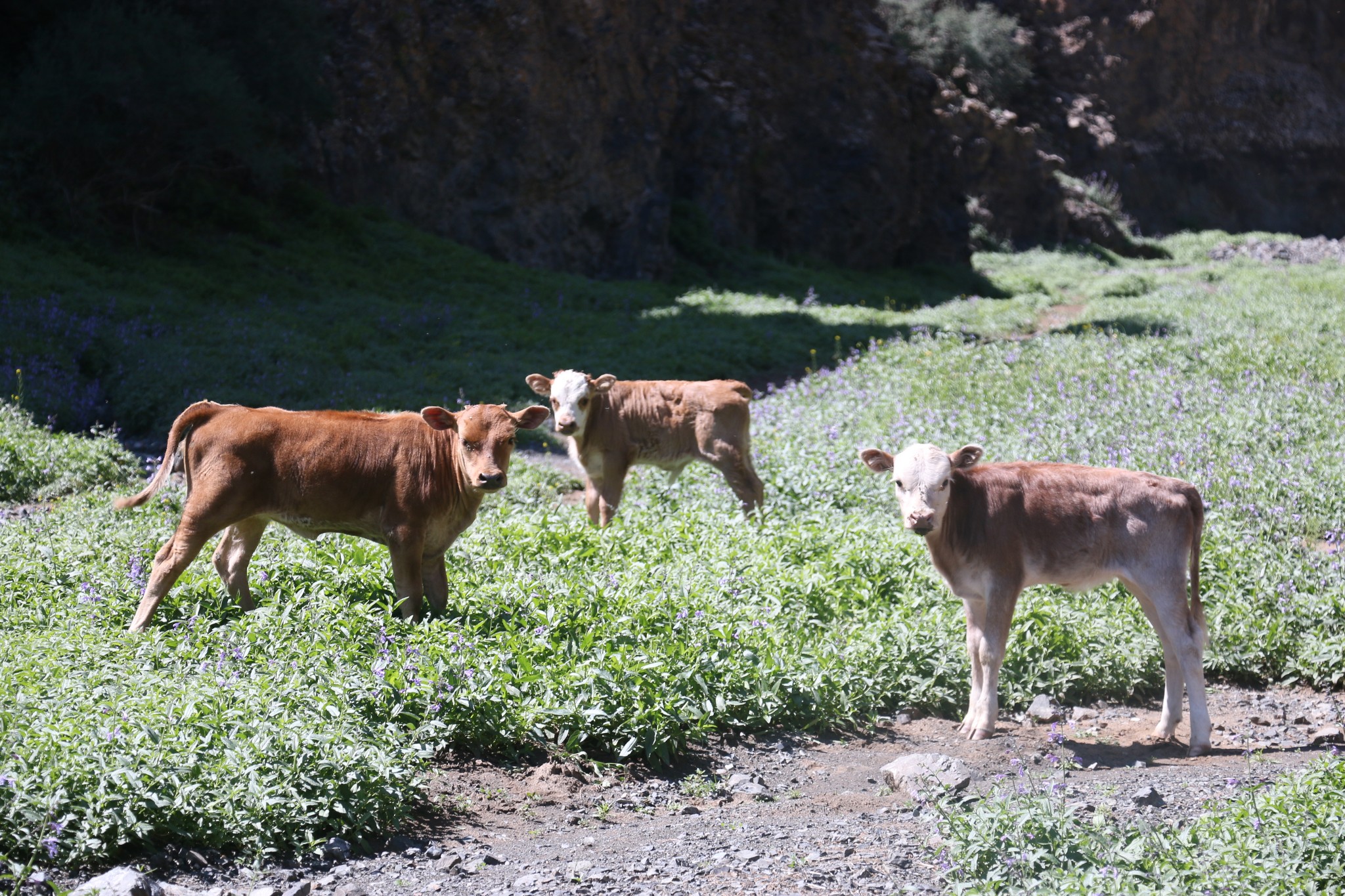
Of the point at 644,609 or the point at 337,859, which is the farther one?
the point at 644,609

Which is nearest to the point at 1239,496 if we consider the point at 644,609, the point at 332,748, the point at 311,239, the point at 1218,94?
the point at 644,609

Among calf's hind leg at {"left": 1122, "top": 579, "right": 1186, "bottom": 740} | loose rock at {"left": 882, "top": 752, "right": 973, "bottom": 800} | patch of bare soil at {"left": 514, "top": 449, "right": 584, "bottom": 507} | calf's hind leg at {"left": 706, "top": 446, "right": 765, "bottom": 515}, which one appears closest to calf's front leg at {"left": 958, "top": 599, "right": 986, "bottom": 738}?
loose rock at {"left": 882, "top": 752, "right": 973, "bottom": 800}

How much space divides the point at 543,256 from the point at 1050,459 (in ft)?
56.1

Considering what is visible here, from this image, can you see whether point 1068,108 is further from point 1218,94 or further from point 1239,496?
point 1239,496

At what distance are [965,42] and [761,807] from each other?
1617 inches

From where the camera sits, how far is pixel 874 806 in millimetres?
5984

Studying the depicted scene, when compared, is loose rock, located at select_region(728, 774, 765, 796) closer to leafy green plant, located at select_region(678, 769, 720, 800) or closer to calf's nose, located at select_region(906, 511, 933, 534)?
leafy green plant, located at select_region(678, 769, 720, 800)

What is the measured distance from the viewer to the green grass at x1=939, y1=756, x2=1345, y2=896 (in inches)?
179

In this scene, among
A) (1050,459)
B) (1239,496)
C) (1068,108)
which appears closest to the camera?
(1239,496)

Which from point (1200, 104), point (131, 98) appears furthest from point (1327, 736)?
point (1200, 104)

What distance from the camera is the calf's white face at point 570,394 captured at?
1070 cm

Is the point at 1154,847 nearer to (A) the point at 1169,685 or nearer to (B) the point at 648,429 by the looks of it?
(A) the point at 1169,685

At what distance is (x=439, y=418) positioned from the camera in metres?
7.30

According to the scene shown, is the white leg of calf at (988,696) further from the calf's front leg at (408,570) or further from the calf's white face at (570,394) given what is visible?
the calf's white face at (570,394)
